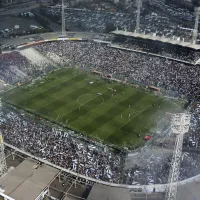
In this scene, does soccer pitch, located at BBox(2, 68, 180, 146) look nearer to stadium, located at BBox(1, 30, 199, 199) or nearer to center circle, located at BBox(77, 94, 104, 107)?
center circle, located at BBox(77, 94, 104, 107)

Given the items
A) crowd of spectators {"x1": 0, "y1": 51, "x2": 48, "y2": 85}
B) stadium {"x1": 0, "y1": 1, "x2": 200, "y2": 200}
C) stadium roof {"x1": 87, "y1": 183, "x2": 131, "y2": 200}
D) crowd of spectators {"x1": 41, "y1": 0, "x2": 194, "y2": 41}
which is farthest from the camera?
crowd of spectators {"x1": 41, "y1": 0, "x2": 194, "y2": 41}

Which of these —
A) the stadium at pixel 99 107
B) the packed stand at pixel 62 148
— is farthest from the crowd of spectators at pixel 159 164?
the packed stand at pixel 62 148

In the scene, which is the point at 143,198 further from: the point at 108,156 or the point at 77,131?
the point at 77,131

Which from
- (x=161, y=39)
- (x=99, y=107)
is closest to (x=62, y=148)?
(x=99, y=107)

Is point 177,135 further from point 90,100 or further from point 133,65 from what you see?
point 133,65

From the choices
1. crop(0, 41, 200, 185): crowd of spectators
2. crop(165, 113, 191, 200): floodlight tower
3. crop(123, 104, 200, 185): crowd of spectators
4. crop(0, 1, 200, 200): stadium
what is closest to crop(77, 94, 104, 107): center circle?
crop(0, 1, 200, 200): stadium

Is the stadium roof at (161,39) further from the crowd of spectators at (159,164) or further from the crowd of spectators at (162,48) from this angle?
the crowd of spectators at (159,164)
